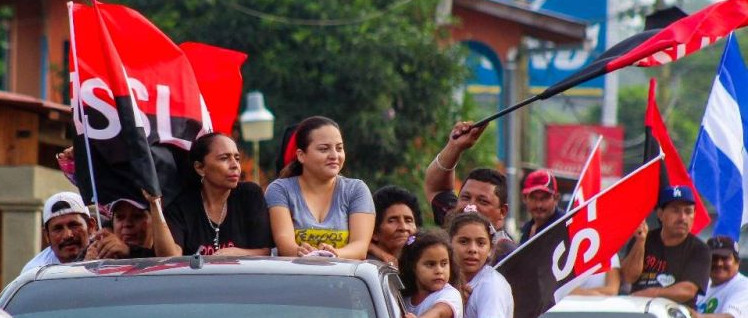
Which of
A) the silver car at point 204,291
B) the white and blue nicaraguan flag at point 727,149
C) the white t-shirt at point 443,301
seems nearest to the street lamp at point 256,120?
the white and blue nicaraguan flag at point 727,149

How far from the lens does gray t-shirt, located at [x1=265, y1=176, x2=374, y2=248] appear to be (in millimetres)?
8305

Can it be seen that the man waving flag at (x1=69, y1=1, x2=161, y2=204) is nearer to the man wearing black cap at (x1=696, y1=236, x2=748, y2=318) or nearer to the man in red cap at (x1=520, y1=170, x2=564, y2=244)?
the man in red cap at (x1=520, y1=170, x2=564, y2=244)

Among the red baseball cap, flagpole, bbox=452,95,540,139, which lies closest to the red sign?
the red baseball cap

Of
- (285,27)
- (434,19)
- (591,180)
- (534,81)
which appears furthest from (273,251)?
(534,81)

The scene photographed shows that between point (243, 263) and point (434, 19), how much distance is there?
1838 cm

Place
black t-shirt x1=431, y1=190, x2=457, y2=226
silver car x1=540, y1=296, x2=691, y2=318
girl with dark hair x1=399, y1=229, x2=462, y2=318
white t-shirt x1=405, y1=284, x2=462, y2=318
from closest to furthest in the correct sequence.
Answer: white t-shirt x1=405, y1=284, x2=462, y2=318 → girl with dark hair x1=399, y1=229, x2=462, y2=318 → black t-shirt x1=431, y1=190, x2=457, y2=226 → silver car x1=540, y1=296, x2=691, y2=318

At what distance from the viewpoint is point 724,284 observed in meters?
12.5

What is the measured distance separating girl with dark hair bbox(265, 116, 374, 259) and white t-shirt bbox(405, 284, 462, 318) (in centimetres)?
42

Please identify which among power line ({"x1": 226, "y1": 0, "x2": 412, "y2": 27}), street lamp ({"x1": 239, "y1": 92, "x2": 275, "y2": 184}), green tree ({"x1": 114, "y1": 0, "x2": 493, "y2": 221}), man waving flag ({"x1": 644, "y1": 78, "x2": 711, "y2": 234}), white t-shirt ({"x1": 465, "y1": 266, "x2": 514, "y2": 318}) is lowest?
white t-shirt ({"x1": 465, "y1": 266, "x2": 514, "y2": 318})

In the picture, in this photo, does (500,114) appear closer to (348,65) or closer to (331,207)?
(331,207)

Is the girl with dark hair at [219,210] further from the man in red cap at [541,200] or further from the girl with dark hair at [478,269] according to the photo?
the man in red cap at [541,200]

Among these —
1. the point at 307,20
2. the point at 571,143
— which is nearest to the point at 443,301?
the point at 307,20

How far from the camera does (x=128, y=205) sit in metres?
8.45

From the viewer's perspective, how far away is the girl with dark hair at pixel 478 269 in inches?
313
